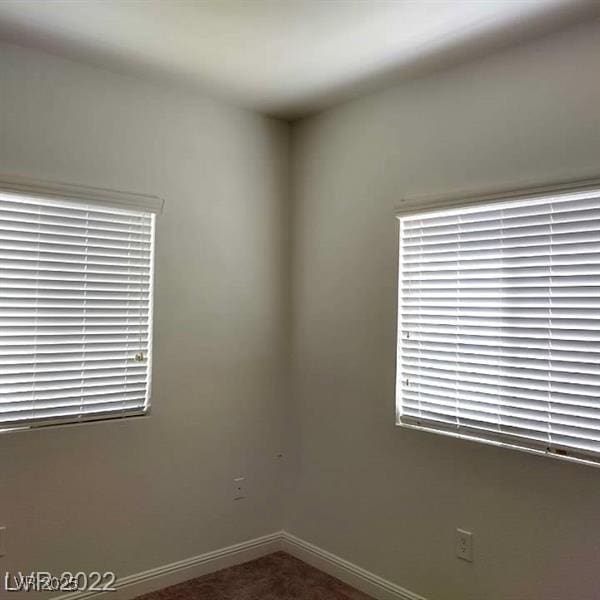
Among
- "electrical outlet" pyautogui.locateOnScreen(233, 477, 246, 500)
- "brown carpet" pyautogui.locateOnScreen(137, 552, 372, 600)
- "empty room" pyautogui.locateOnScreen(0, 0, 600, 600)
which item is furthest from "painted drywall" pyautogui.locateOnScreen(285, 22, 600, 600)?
"electrical outlet" pyautogui.locateOnScreen(233, 477, 246, 500)

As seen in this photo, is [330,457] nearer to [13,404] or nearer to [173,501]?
[173,501]

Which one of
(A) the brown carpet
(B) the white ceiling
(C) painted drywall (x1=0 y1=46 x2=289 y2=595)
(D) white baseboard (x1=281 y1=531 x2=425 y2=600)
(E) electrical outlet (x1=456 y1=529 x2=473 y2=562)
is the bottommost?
(A) the brown carpet

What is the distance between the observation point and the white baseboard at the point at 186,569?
2711 mm

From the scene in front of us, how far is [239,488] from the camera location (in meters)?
3.21

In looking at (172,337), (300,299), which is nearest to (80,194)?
(172,337)

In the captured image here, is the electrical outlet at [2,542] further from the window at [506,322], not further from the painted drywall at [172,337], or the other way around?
the window at [506,322]

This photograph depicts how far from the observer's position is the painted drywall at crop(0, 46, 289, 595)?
2506 millimetres

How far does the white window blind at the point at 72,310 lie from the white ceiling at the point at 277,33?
0.69m

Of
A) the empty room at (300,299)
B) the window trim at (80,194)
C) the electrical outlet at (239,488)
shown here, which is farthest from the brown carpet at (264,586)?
the window trim at (80,194)

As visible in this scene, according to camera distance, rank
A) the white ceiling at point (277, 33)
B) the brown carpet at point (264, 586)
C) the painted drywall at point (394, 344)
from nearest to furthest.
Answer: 1. the white ceiling at point (277, 33)
2. the painted drywall at point (394, 344)
3. the brown carpet at point (264, 586)

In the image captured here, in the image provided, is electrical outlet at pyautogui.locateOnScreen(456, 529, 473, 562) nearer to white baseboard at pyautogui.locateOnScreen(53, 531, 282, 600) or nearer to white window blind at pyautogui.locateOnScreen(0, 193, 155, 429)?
white baseboard at pyautogui.locateOnScreen(53, 531, 282, 600)

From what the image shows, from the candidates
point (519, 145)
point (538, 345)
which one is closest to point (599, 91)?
point (519, 145)

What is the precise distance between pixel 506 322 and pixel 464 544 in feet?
3.26

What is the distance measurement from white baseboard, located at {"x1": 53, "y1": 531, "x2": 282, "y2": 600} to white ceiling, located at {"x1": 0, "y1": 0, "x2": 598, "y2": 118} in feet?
8.03
